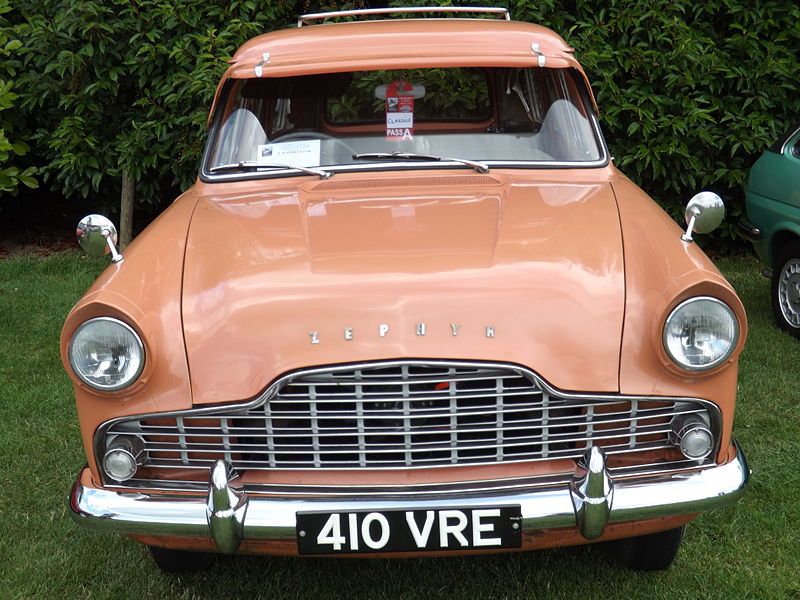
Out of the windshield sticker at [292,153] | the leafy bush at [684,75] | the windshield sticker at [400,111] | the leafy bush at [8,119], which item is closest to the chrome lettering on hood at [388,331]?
Result: the windshield sticker at [292,153]

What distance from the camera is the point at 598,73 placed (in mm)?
6203

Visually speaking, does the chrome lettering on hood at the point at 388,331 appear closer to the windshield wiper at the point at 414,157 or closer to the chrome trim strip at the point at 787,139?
the windshield wiper at the point at 414,157

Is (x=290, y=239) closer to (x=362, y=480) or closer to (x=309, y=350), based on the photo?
(x=309, y=350)

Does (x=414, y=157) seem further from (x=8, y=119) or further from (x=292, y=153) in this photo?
(x=8, y=119)

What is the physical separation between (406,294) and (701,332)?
79 centimetres

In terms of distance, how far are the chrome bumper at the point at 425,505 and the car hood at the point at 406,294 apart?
0.84 feet

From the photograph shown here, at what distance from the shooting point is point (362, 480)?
91.7 inches

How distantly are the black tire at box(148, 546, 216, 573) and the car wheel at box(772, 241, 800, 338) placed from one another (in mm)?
3739

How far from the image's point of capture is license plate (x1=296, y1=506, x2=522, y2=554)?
2244 millimetres

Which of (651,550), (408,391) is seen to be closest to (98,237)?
(408,391)

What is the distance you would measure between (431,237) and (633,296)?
606 millimetres

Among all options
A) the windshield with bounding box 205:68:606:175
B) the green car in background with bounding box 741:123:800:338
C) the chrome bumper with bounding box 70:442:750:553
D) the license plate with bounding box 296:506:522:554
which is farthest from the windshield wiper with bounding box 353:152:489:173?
the green car in background with bounding box 741:123:800:338

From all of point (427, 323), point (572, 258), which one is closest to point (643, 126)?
point (572, 258)

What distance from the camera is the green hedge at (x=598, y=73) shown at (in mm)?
6293
